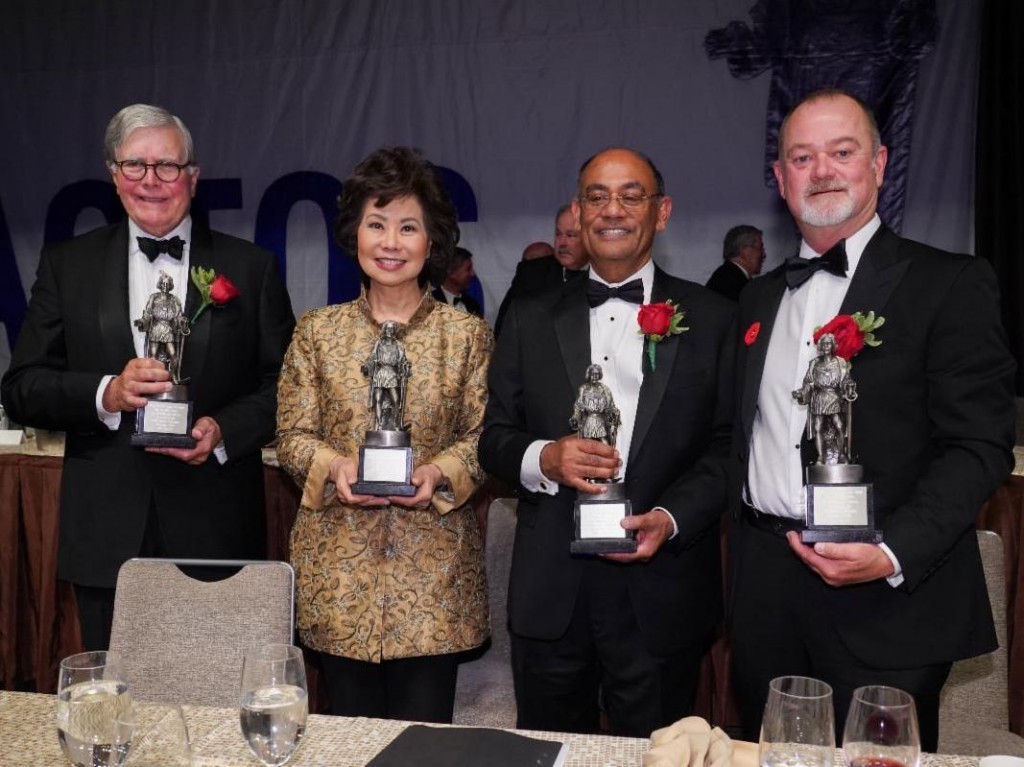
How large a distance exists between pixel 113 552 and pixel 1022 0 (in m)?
5.19

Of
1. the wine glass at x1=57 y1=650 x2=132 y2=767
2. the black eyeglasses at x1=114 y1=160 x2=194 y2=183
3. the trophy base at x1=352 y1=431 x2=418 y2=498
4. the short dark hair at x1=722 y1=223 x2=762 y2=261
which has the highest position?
the short dark hair at x1=722 y1=223 x2=762 y2=261

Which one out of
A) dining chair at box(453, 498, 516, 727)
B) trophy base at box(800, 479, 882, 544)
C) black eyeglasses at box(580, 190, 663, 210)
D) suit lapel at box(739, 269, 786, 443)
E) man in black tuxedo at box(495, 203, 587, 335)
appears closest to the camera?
trophy base at box(800, 479, 882, 544)

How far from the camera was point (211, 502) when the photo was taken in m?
2.94

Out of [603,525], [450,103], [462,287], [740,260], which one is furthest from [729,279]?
[603,525]

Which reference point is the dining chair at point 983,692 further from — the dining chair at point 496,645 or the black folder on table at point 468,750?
the black folder on table at point 468,750

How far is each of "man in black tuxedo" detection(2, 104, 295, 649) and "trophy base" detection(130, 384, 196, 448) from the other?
0.21 ft

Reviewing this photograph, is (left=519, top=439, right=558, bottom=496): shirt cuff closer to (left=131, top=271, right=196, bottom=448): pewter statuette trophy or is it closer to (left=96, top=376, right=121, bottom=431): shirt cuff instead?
(left=131, top=271, right=196, bottom=448): pewter statuette trophy

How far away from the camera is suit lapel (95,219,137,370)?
114 inches

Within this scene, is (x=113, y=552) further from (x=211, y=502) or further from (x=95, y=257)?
(x=95, y=257)

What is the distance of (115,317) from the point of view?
9.48 feet

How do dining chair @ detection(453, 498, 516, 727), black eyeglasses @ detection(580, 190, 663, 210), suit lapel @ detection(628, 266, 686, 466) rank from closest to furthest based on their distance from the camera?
suit lapel @ detection(628, 266, 686, 466) → black eyeglasses @ detection(580, 190, 663, 210) → dining chair @ detection(453, 498, 516, 727)

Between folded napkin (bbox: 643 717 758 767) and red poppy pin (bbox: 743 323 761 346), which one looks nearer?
folded napkin (bbox: 643 717 758 767)

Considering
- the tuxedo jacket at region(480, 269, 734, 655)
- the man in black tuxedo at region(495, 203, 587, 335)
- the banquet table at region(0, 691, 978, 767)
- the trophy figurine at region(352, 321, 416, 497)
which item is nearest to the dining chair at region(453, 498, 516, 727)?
the tuxedo jacket at region(480, 269, 734, 655)

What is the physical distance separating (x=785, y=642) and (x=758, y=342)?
2.28 feet
